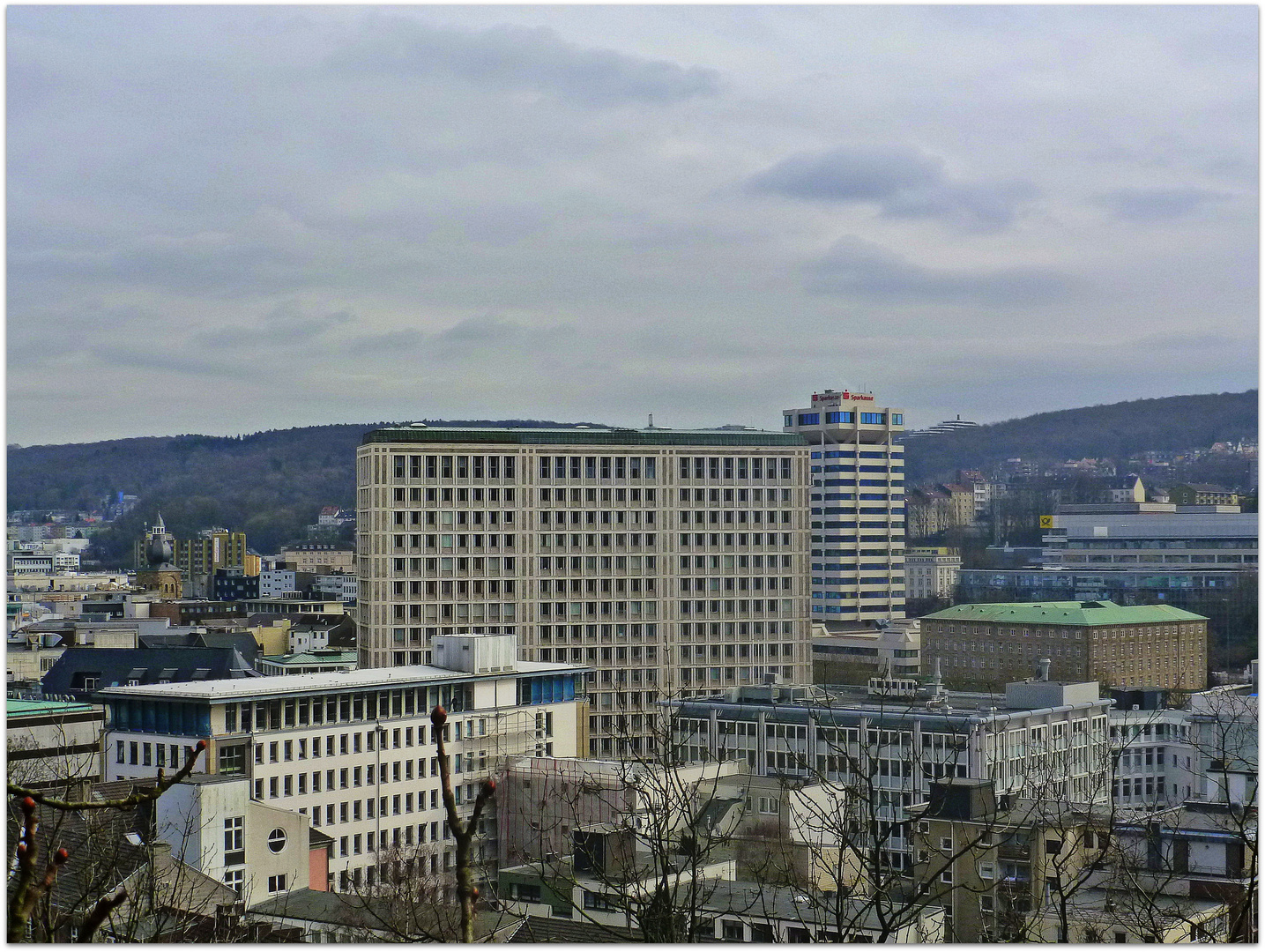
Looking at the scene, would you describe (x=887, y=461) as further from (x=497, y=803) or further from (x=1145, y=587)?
(x=497, y=803)

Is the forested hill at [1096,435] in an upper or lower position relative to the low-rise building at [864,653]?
upper

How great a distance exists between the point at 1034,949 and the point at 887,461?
76979 mm

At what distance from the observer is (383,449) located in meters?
45.4

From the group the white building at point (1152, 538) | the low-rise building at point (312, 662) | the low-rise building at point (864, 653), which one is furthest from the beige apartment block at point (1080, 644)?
the low-rise building at point (312, 662)

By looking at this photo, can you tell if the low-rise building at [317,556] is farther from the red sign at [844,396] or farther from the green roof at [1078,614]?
the green roof at [1078,614]

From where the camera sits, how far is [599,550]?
156ft

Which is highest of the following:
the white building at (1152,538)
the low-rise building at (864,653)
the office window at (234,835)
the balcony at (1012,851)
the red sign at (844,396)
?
the red sign at (844,396)

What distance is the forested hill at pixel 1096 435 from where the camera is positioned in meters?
69.9

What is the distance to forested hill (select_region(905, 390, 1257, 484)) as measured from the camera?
6988 centimetres

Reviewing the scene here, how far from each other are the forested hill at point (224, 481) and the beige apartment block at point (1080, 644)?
159 ft

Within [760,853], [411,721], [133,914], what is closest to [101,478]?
[411,721]

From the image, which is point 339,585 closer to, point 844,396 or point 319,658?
point 844,396

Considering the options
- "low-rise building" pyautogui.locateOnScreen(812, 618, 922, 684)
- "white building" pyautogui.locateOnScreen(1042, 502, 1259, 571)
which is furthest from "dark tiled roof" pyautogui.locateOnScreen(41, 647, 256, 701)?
"white building" pyautogui.locateOnScreen(1042, 502, 1259, 571)

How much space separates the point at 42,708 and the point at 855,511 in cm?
5925
